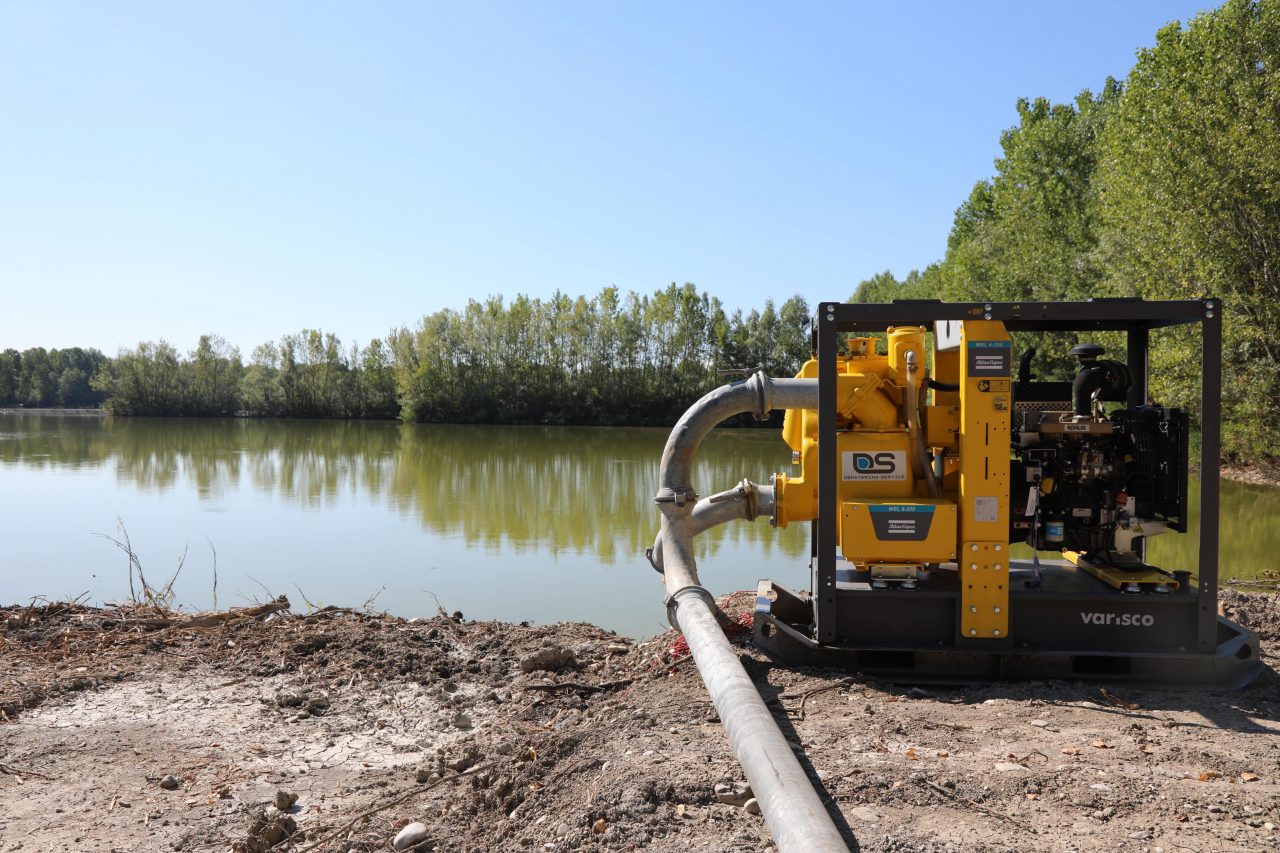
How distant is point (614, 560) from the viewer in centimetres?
1177

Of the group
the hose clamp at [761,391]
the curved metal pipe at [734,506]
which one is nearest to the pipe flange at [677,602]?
the curved metal pipe at [734,506]

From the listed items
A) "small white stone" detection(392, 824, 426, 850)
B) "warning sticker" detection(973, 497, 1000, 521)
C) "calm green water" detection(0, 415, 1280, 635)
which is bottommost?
"calm green water" detection(0, 415, 1280, 635)

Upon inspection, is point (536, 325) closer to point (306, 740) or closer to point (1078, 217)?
point (1078, 217)

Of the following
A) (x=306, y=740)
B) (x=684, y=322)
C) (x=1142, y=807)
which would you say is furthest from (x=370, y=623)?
(x=684, y=322)

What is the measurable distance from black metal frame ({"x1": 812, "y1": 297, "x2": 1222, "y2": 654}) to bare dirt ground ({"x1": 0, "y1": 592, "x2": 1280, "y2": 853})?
20.3 inches

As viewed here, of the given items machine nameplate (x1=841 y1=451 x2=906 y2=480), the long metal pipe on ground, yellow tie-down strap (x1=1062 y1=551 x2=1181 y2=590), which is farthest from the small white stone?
yellow tie-down strap (x1=1062 y1=551 x2=1181 y2=590)

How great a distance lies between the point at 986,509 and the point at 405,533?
10.6 metres

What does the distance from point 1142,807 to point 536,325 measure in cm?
6209

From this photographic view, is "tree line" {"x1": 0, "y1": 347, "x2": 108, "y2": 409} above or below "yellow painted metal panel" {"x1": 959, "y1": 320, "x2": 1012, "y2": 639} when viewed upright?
above

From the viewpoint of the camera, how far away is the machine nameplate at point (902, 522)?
5.60 m

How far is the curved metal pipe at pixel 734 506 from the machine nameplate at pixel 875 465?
95 cm

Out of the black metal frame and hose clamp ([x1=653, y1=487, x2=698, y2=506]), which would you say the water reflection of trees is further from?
the black metal frame

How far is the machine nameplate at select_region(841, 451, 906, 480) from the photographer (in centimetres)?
586

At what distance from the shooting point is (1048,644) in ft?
18.6
